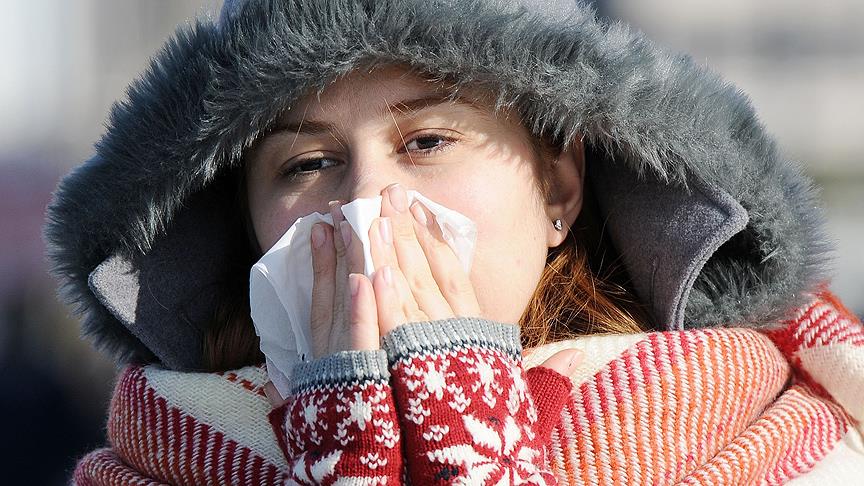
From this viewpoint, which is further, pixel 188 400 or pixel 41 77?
pixel 41 77

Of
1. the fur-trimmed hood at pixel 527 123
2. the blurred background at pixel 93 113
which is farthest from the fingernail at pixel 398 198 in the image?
the blurred background at pixel 93 113

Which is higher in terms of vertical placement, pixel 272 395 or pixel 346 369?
pixel 346 369

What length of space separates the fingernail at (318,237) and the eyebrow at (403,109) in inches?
8.4

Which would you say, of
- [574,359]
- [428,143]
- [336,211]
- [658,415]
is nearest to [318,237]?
[336,211]

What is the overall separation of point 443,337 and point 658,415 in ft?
1.56

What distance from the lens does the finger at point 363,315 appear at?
1.57 metres

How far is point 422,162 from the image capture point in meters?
1.86

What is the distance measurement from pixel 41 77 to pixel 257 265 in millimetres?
8814

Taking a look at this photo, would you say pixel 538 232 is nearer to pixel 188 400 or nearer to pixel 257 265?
pixel 257 265

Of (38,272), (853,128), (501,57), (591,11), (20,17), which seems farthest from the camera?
(853,128)

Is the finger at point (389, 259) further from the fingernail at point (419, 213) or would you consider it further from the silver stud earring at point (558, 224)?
the silver stud earring at point (558, 224)

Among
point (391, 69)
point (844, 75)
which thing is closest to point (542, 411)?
point (391, 69)

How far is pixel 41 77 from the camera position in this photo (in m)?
9.67

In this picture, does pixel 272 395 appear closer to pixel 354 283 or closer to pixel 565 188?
pixel 354 283
